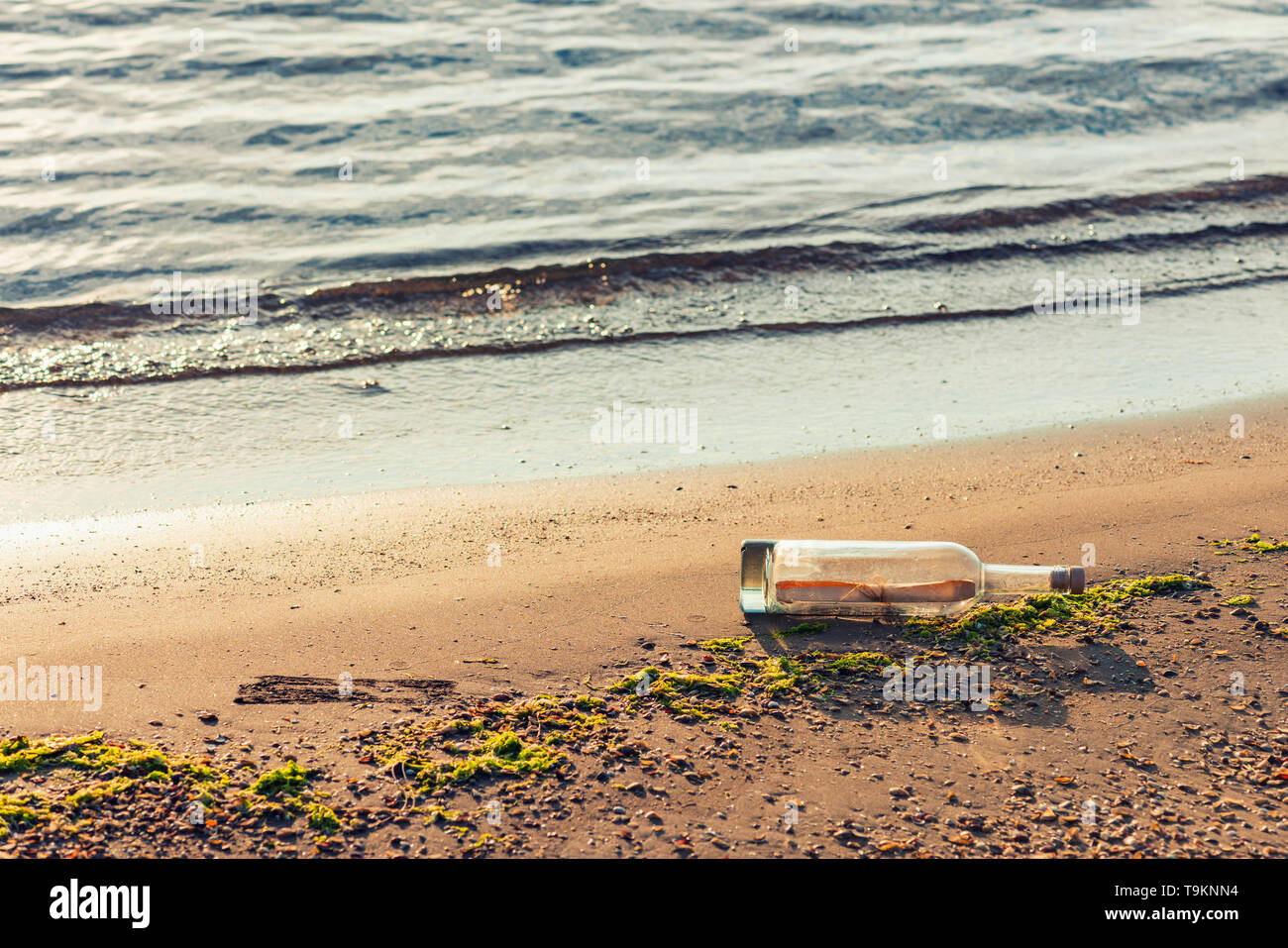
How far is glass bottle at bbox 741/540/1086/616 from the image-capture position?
3088mm

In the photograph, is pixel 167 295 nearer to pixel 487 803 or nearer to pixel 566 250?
pixel 566 250

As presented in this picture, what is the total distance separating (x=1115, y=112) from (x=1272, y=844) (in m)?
12.4

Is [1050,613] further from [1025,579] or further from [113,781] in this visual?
[113,781]

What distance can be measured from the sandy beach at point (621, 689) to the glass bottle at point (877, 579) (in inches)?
4.6

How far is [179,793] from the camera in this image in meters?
2.34

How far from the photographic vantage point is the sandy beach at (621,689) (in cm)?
228

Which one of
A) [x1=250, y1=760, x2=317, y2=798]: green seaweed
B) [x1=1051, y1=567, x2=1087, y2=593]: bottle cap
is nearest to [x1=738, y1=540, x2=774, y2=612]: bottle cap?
[x1=1051, y1=567, x2=1087, y2=593]: bottle cap

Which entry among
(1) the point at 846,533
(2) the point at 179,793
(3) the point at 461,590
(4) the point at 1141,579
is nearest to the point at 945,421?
(1) the point at 846,533

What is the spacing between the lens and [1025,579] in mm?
3043

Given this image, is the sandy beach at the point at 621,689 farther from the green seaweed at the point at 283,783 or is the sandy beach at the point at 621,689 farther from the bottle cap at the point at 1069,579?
the bottle cap at the point at 1069,579

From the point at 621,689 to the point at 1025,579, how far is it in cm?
120

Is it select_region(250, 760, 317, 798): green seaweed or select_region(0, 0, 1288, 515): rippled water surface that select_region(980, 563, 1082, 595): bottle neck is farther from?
select_region(0, 0, 1288, 515): rippled water surface

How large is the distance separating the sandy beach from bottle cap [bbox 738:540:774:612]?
124mm

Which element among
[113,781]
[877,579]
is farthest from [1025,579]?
[113,781]
